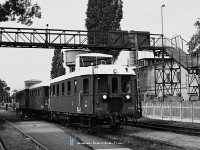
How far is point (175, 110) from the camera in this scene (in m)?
26.0

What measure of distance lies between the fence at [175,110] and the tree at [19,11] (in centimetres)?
1319

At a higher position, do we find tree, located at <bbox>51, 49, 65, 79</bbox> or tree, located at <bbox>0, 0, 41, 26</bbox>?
tree, located at <bbox>51, 49, 65, 79</bbox>

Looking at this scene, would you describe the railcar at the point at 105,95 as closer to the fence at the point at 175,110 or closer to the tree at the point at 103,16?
the fence at the point at 175,110

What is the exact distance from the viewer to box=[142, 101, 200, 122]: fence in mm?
23500

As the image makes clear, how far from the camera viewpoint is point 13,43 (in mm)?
34125

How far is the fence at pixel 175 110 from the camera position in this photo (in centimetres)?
2350

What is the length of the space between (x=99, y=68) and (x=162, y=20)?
23.9 m

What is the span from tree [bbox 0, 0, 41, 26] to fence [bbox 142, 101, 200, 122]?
13.2 m

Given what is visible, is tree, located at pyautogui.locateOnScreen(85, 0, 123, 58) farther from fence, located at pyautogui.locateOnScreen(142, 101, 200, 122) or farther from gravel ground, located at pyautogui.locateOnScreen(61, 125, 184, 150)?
gravel ground, located at pyautogui.locateOnScreen(61, 125, 184, 150)

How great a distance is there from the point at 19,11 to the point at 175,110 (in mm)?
15619

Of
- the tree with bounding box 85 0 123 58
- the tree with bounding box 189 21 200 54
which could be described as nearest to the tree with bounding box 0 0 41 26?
the tree with bounding box 85 0 123 58

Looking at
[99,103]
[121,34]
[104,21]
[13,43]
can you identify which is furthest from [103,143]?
[104,21]

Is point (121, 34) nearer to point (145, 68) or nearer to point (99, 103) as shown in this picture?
point (145, 68)

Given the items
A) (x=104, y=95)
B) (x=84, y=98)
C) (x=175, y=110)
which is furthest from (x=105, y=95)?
(x=175, y=110)
